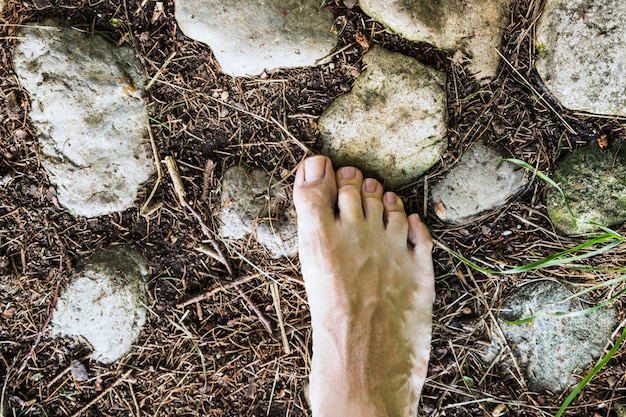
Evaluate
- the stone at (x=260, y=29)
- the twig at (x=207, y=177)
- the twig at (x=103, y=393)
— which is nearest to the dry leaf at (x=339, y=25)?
the stone at (x=260, y=29)

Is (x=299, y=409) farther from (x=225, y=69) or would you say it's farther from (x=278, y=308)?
(x=225, y=69)

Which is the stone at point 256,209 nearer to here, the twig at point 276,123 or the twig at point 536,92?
the twig at point 276,123

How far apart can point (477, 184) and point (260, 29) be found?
1165 mm

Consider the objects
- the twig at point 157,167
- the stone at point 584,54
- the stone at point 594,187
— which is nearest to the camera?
the stone at point 584,54

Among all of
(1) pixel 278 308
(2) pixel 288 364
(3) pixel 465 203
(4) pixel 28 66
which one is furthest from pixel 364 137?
(4) pixel 28 66

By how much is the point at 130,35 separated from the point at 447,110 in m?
1.44

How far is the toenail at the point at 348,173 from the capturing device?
220 centimetres

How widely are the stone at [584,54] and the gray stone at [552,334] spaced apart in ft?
2.68

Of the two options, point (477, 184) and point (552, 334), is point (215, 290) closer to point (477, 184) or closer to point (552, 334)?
point (477, 184)

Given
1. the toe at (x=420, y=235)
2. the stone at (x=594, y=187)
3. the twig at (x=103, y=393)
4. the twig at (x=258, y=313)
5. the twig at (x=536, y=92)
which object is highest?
the twig at (x=536, y=92)

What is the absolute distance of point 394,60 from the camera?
7.04 ft

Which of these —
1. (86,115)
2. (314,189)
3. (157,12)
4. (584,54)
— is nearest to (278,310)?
(314,189)

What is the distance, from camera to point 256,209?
2.23m

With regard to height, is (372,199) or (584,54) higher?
(584,54)
